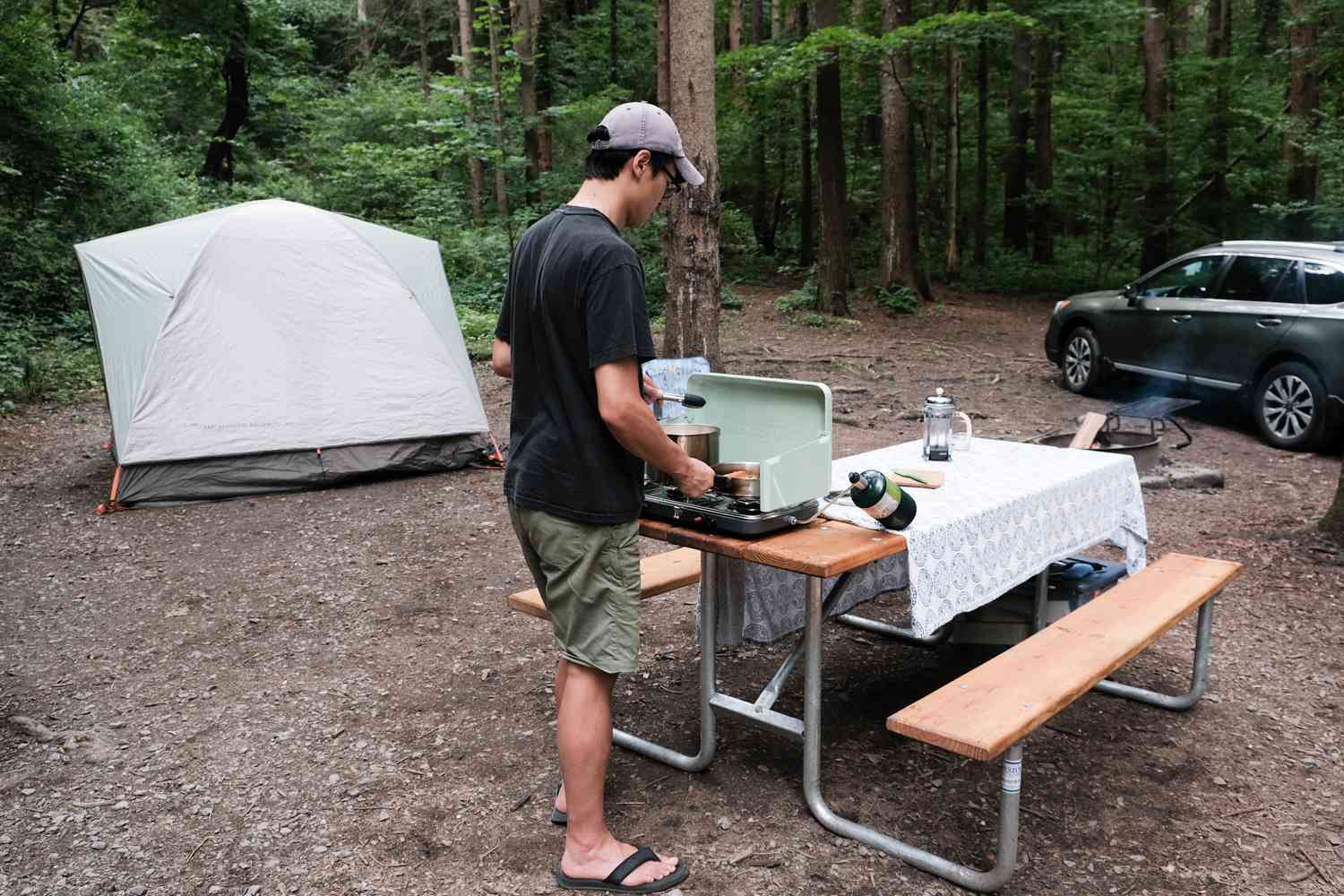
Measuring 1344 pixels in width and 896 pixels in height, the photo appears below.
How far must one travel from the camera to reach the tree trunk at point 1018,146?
19.3 m

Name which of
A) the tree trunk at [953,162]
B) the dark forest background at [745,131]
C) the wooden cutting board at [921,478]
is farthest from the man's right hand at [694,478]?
the tree trunk at [953,162]

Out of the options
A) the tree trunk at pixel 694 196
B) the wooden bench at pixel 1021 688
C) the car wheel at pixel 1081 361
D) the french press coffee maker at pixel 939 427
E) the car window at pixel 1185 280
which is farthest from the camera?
the car wheel at pixel 1081 361

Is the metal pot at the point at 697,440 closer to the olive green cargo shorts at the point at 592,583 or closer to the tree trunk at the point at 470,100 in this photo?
the olive green cargo shorts at the point at 592,583

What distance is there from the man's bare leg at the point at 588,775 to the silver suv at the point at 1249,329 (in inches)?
280

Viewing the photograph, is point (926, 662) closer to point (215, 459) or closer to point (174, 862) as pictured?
point (174, 862)

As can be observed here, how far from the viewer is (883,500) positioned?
106 inches

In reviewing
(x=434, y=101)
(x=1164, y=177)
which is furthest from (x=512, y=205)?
(x=1164, y=177)

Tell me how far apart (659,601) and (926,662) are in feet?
4.44

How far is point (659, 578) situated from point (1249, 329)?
21.9 feet

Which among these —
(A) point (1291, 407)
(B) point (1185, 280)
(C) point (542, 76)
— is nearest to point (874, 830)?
(A) point (1291, 407)

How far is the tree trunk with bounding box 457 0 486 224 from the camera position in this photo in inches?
656

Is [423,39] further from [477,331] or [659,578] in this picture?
[659,578]

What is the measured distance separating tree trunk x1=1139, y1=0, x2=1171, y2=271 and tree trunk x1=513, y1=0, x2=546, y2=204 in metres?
9.95

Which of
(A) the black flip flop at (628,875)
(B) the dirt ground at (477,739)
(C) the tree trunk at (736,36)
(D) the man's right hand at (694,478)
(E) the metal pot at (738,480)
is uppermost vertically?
(C) the tree trunk at (736,36)
